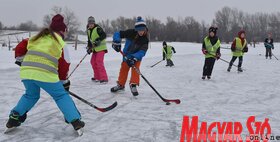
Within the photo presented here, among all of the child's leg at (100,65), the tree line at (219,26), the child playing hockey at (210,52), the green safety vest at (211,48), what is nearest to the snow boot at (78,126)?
the child's leg at (100,65)

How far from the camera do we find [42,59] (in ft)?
10.1

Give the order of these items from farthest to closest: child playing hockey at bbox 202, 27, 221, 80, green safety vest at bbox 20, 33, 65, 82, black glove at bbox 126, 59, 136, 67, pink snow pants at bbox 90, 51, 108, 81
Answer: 1. child playing hockey at bbox 202, 27, 221, 80
2. pink snow pants at bbox 90, 51, 108, 81
3. black glove at bbox 126, 59, 136, 67
4. green safety vest at bbox 20, 33, 65, 82

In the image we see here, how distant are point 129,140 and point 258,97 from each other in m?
3.25

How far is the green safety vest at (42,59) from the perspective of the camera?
3059mm

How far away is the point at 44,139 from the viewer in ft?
10.3

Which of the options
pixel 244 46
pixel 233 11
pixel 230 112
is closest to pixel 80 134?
pixel 230 112

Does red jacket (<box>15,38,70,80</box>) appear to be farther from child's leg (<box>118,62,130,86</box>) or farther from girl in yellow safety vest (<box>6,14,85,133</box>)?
child's leg (<box>118,62,130,86</box>)

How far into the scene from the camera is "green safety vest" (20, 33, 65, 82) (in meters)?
3.06

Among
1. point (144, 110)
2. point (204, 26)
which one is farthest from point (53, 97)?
point (204, 26)

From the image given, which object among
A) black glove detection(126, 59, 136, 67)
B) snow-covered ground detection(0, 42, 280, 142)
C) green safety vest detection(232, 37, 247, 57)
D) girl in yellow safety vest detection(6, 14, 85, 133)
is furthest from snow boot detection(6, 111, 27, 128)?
green safety vest detection(232, 37, 247, 57)

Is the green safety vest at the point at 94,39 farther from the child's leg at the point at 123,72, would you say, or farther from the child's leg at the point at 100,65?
the child's leg at the point at 123,72

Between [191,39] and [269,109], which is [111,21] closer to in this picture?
[191,39]

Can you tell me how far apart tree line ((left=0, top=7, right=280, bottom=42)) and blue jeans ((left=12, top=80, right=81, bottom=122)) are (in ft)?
182

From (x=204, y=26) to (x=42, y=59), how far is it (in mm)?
70766
